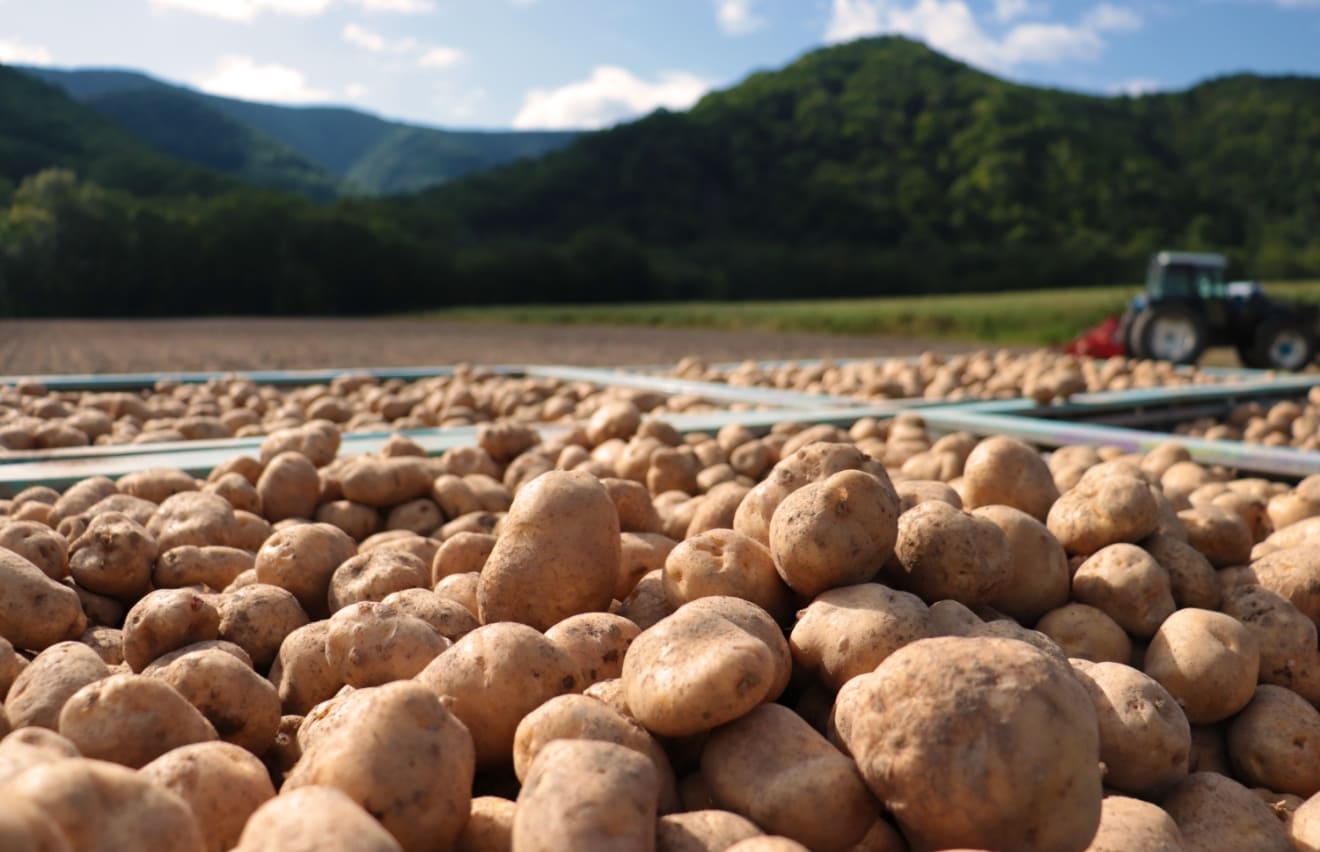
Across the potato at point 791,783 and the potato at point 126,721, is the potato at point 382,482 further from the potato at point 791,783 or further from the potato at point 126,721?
the potato at point 791,783

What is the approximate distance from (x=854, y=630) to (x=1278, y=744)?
1009 mm

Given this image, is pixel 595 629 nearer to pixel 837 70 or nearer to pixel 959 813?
pixel 959 813

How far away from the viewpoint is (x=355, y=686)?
6.94ft

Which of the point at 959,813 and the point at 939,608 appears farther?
the point at 939,608

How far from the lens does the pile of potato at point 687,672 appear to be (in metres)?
1.52

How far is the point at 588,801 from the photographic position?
56.1 inches

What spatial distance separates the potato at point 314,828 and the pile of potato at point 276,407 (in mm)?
4363

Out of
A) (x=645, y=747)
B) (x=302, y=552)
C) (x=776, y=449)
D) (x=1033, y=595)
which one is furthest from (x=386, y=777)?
(x=776, y=449)

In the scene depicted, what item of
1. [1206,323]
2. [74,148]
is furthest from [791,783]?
[74,148]

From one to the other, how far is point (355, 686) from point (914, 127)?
6741 centimetres

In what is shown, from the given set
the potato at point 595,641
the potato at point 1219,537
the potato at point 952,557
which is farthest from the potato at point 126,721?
the potato at point 1219,537

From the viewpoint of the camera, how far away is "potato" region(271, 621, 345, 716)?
2.24 m

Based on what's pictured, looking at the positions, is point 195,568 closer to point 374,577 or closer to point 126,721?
point 374,577

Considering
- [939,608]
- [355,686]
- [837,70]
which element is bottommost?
[355,686]
